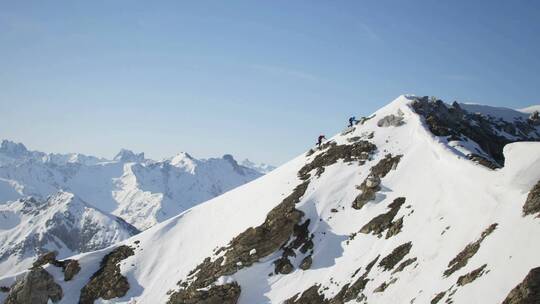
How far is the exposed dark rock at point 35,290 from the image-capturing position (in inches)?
2327

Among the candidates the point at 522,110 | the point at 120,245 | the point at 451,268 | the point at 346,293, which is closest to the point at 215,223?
the point at 120,245


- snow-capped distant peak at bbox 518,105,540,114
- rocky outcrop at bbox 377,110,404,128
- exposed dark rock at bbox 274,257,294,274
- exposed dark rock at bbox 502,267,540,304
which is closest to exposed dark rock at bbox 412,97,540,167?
rocky outcrop at bbox 377,110,404,128

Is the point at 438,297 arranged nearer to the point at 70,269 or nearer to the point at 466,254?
the point at 466,254

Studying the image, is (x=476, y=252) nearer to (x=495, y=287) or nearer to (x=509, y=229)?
(x=509, y=229)

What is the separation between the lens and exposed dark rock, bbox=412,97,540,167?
198 ft

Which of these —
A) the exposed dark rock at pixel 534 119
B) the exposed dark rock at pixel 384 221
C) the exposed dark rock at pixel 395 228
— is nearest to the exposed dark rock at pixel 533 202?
the exposed dark rock at pixel 395 228

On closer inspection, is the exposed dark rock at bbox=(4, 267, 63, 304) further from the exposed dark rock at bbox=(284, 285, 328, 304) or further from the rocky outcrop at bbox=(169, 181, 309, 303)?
the exposed dark rock at bbox=(284, 285, 328, 304)

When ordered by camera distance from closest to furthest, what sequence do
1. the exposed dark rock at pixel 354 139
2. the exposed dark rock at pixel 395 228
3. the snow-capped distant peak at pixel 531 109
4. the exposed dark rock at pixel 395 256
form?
the exposed dark rock at pixel 395 256 → the exposed dark rock at pixel 395 228 → the exposed dark rock at pixel 354 139 → the snow-capped distant peak at pixel 531 109

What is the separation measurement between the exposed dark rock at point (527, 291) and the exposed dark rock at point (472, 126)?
35.5m

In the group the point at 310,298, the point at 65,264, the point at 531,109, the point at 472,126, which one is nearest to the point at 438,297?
the point at 310,298

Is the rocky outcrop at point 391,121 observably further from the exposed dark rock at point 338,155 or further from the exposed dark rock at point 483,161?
the exposed dark rock at point 483,161

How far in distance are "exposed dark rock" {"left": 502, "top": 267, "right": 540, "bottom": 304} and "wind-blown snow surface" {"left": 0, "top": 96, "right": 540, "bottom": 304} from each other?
783 mm

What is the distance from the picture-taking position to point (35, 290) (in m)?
59.6

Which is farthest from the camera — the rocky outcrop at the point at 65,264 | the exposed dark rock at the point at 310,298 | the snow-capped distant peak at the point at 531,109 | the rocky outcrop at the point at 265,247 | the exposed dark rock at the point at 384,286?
the snow-capped distant peak at the point at 531,109
